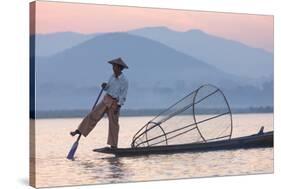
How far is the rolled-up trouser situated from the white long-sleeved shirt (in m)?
0.07

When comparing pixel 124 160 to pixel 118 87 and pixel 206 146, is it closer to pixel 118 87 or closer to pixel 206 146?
pixel 118 87

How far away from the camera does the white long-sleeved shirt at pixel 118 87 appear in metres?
11.3

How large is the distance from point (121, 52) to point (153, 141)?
1324mm

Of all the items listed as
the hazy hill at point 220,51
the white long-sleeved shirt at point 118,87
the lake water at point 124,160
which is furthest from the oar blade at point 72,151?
the hazy hill at point 220,51

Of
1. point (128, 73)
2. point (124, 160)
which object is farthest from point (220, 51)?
point (124, 160)

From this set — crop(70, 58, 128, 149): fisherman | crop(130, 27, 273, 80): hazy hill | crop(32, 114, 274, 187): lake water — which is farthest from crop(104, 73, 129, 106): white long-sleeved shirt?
crop(130, 27, 273, 80): hazy hill

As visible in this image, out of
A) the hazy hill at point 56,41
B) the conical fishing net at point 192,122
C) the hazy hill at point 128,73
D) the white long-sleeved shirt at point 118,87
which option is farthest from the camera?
the conical fishing net at point 192,122

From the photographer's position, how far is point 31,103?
1085 cm

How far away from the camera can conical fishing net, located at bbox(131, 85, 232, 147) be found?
11.7m

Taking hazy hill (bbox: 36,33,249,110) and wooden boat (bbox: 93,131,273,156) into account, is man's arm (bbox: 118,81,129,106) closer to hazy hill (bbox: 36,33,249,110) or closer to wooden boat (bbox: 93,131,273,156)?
hazy hill (bbox: 36,33,249,110)

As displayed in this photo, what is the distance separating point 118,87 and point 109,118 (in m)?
0.43

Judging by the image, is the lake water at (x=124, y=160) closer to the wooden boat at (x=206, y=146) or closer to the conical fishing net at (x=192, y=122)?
the wooden boat at (x=206, y=146)

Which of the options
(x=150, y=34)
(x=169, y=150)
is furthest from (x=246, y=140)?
(x=150, y=34)

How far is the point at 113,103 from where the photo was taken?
447 inches
